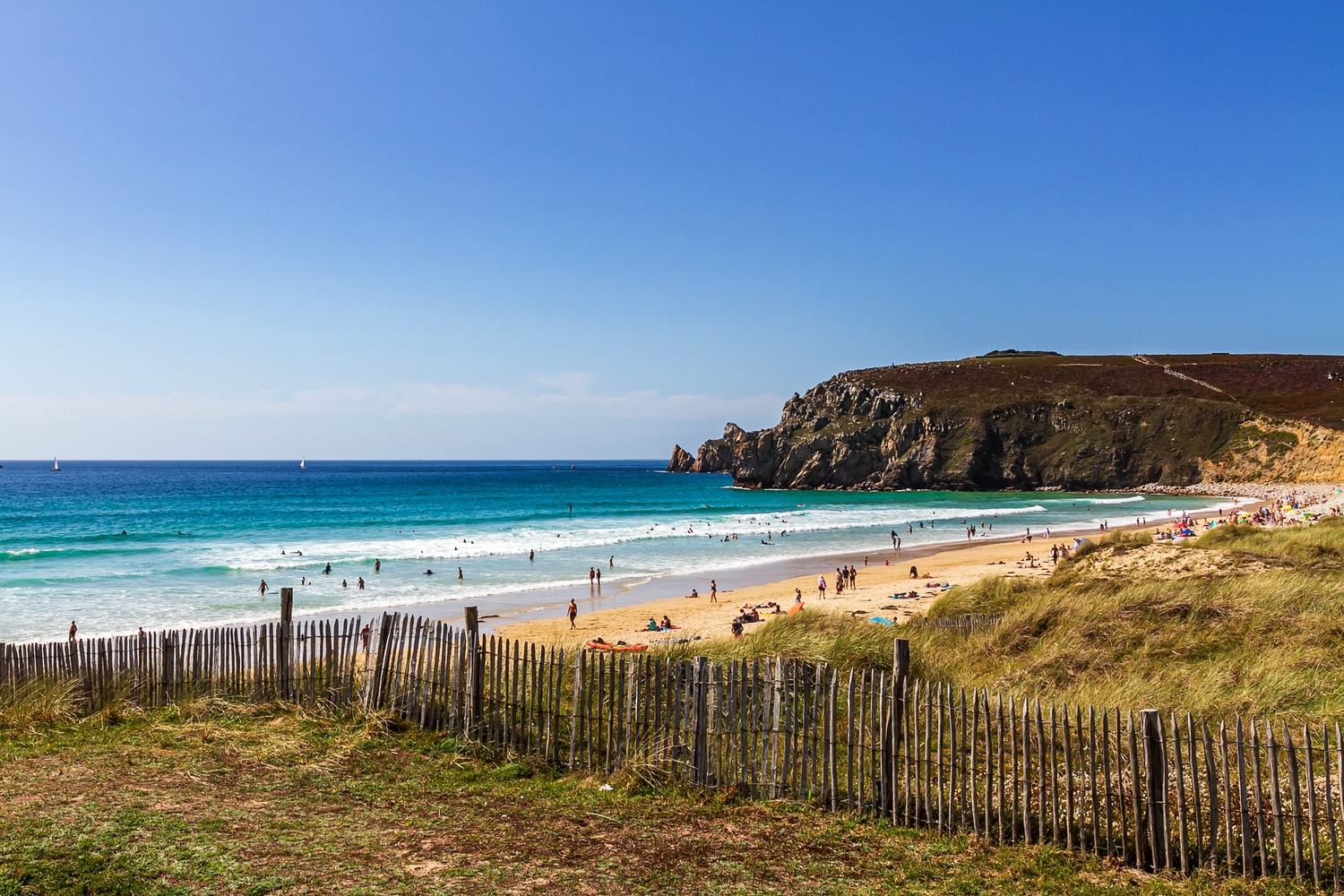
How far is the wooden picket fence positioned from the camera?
245 inches

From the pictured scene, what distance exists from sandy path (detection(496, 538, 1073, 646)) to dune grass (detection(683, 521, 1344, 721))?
436 cm

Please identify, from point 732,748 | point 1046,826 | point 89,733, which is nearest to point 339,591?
point 89,733

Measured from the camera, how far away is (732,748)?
805cm

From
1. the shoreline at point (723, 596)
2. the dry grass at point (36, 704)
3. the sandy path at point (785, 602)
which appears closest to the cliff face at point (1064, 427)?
the shoreline at point (723, 596)

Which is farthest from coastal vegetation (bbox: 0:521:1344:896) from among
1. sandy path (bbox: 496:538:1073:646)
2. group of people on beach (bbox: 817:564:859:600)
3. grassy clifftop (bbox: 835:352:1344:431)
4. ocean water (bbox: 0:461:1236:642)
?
grassy clifftop (bbox: 835:352:1344:431)

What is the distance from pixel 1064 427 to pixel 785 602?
99.3 m

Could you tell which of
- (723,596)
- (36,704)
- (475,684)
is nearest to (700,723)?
(475,684)

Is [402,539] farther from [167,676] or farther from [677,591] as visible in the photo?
[167,676]

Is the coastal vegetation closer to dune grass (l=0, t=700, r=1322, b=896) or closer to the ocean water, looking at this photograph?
dune grass (l=0, t=700, r=1322, b=896)

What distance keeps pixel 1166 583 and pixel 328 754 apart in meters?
15.7

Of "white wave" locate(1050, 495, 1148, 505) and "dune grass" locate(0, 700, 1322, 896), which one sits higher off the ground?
"dune grass" locate(0, 700, 1322, 896)

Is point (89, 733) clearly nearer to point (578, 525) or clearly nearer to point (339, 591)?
point (339, 591)

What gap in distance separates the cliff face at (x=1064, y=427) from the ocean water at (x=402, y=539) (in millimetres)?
8646

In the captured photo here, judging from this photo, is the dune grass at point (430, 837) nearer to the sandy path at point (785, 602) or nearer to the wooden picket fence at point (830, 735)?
the wooden picket fence at point (830, 735)
